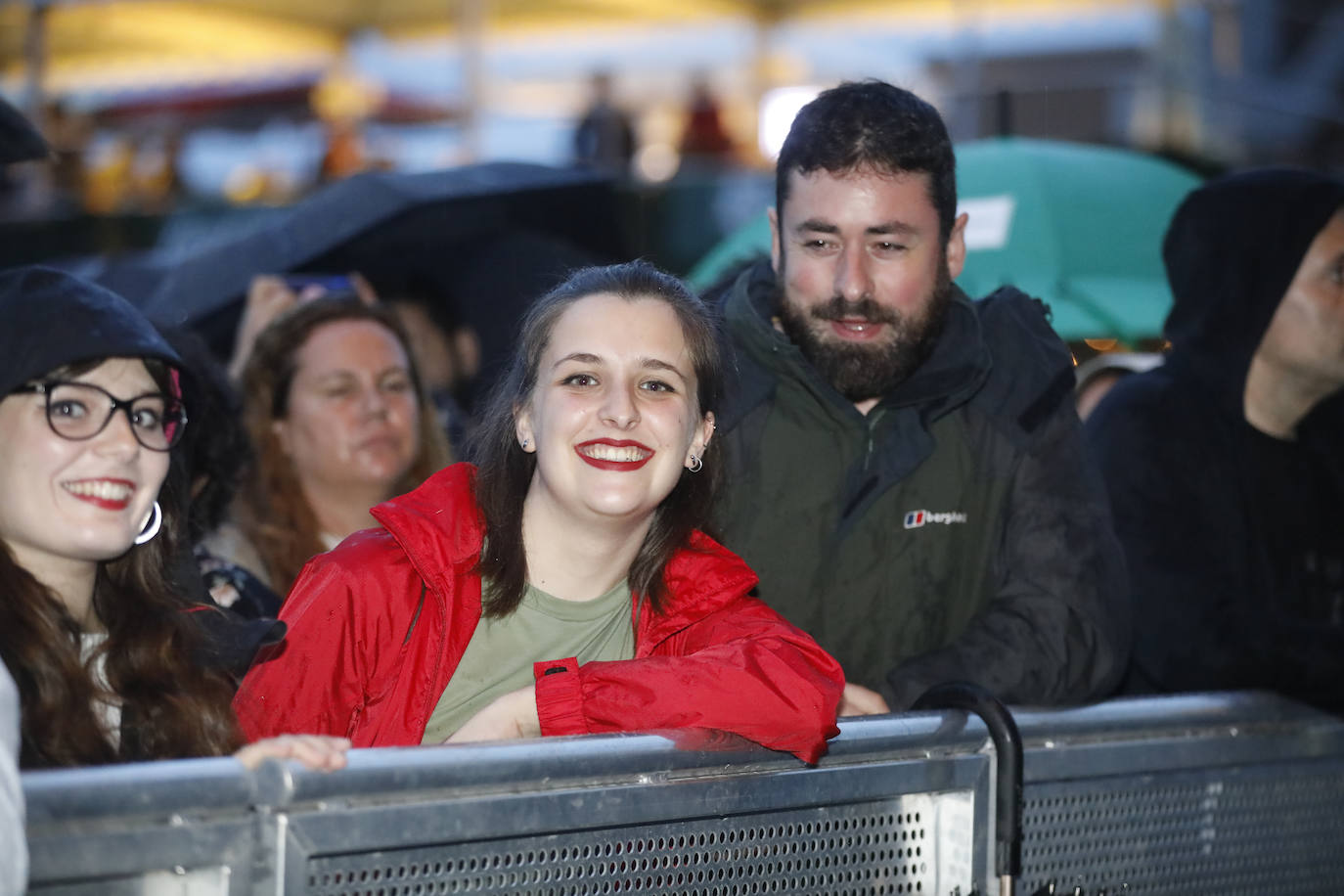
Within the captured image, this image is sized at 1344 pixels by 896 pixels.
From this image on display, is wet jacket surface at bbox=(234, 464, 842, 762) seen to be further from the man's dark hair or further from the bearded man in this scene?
the man's dark hair

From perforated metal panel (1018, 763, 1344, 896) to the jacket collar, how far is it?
0.74 meters

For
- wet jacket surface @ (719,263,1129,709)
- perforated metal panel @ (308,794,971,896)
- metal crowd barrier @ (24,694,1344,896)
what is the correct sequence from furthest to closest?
wet jacket surface @ (719,263,1129,709)
perforated metal panel @ (308,794,971,896)
metal crowd barrier @ (24,694,1344,896)

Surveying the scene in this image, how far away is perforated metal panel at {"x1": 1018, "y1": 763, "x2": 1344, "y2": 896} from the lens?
3.21m

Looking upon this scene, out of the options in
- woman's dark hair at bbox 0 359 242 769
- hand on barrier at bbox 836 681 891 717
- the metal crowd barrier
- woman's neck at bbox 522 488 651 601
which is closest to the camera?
the metal crowd barrier

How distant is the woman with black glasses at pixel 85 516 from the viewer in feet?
8.64

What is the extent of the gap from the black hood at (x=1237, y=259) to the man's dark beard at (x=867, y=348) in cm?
101

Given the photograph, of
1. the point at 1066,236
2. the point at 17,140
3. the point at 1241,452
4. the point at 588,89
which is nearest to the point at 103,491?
the point at 17,140

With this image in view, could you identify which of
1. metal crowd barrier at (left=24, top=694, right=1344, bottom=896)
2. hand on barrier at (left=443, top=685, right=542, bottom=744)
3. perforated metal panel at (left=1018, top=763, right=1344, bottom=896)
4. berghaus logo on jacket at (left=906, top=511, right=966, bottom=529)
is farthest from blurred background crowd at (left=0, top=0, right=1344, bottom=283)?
hand on barrier at (left=443, top=685, right=542, bottom=744)

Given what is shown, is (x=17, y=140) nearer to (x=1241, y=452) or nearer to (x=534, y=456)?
(x=534, y=456)

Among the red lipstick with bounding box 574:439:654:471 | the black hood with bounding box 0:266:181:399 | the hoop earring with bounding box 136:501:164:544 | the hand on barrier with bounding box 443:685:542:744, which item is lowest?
the hand on barrier with bounding box 443:685:542:744

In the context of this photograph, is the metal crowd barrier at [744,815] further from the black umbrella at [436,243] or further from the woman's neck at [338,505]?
the black umbrella at [436,243]

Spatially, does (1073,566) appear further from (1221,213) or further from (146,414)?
(146,414)

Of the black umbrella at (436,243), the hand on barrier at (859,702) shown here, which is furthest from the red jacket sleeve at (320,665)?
the black umbrella at (436,243)

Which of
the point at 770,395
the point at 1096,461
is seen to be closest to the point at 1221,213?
the point at 1096,461
